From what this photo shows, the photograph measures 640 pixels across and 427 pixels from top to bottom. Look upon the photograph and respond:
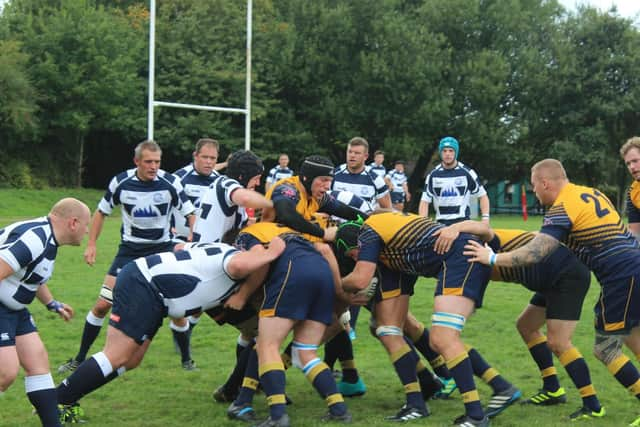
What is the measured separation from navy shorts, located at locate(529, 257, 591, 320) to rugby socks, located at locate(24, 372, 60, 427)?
3783 mm

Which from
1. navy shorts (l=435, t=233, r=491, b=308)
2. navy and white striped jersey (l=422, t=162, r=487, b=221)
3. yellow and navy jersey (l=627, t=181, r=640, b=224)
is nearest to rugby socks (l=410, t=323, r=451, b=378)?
navy shorts (l=435, t=233, r=491, b=308)

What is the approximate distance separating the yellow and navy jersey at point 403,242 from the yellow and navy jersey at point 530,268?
23.4 inches

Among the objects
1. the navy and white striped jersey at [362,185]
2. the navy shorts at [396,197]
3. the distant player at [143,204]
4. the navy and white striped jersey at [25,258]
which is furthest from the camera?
the navy shorts at [396,197]

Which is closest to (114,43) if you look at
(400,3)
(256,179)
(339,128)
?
(339,128)

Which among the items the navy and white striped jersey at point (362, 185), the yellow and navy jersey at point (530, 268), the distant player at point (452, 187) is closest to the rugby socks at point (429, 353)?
the yellow and navy jersey at point (530, 268)

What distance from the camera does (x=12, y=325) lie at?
5289 millimetres

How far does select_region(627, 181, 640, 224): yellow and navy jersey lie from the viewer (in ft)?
25.3

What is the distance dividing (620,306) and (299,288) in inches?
95.9

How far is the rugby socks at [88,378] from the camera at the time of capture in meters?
5.62

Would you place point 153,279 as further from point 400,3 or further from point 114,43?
point 400,3

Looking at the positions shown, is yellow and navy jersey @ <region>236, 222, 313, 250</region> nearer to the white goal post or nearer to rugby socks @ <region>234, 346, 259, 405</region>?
rugby socks @ <region>234, 346, 259, 405</region>

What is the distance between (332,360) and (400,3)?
1423 inches

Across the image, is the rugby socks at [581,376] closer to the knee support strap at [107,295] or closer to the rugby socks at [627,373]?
the rugby socks at [627,373]

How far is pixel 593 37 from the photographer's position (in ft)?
136
